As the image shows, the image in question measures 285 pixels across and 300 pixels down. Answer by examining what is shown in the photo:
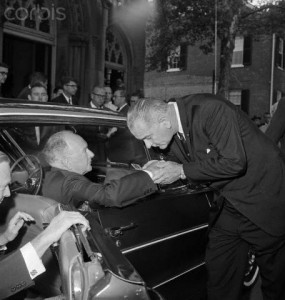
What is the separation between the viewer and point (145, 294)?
5.69 ft

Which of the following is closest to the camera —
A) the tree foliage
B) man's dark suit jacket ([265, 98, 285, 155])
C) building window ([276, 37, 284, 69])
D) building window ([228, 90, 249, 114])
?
man's dark suit jacket ([265, 98, 285, 155])

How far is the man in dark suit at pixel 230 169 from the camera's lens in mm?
2814

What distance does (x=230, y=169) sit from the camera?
9.08 feet

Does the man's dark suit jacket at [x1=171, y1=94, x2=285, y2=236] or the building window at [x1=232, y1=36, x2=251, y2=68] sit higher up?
the building window at [x1=232, y1=36, x2=251, y2=68]

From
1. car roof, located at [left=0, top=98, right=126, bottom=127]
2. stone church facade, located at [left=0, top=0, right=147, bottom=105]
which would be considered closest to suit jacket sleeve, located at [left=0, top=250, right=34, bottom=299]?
car roof, located at [left=0, top=98, right=126, bottom=127]

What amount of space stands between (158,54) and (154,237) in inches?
716

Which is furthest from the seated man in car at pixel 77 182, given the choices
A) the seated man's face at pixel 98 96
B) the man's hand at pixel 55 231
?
the seated man's face at pixel 98 96

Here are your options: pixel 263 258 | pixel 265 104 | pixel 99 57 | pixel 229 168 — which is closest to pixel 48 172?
pixel 229 168

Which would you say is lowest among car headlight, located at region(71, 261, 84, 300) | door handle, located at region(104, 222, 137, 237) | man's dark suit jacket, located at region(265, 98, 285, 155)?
door handle, located at region(104, 222, 137, 237)

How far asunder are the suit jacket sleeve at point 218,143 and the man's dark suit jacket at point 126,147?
32.7 inches

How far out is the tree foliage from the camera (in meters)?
18.8

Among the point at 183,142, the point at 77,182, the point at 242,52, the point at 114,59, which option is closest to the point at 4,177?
the point at 77,182

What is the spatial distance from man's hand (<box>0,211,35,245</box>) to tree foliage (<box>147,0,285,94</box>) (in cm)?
1619

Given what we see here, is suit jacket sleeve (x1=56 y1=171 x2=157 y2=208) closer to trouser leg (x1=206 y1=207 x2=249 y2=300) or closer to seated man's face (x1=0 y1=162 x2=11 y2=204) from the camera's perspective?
seated man's face (x1=0 y1=162 x2=11 y2=204)
